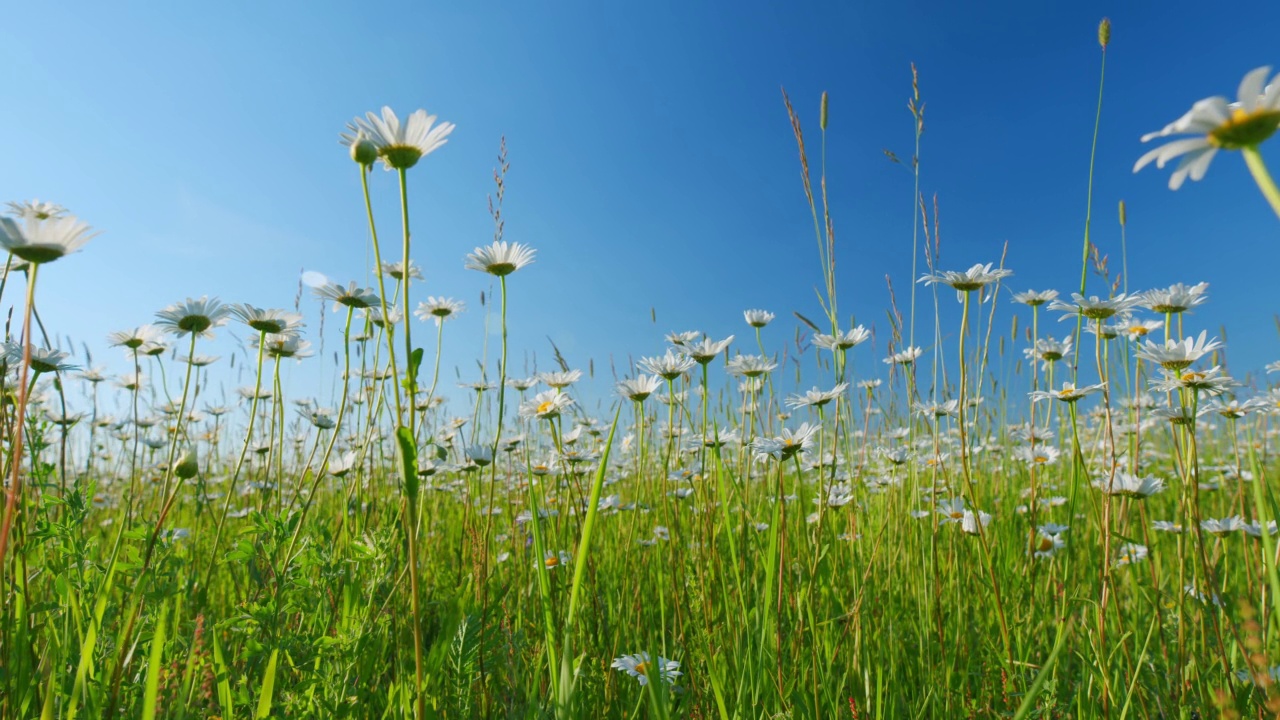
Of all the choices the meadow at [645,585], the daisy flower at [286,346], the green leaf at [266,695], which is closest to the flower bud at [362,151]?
the meadow at [645,585]

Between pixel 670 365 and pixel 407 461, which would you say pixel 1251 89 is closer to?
pixel 407 461

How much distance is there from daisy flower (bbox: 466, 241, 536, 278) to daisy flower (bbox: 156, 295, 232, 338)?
66 centimetres

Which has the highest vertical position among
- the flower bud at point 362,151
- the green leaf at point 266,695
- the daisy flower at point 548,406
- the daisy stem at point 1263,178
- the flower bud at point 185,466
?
the flower bud at point 362,151

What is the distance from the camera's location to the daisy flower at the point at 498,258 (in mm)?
1945

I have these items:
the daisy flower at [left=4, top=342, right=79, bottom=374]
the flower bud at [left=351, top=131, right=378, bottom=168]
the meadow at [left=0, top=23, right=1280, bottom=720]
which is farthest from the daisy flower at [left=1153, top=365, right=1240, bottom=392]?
the daisy flower at [left=4, top=342, right=79, bottom=374]

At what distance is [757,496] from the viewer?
3.00 metres

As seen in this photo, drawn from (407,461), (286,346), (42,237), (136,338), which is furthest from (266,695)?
(136,338)

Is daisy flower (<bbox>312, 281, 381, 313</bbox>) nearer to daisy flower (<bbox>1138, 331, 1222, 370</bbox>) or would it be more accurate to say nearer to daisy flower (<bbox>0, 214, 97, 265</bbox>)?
daisy flower (<bbox>0, 214, 97, 265</bbox>)

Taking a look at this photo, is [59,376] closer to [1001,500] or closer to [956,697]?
[956,697]

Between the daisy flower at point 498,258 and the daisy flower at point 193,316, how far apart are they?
0.66 meters

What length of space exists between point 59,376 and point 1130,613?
10.8 feet

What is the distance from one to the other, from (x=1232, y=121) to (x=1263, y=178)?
0.15 meters

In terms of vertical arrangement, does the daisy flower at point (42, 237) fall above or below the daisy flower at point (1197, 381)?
above

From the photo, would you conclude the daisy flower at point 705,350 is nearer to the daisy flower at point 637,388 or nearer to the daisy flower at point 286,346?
the daisy flower at point 637,388
